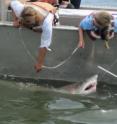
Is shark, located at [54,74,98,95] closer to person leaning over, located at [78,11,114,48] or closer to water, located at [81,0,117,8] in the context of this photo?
person leaning over, located at [78,11,114,48]

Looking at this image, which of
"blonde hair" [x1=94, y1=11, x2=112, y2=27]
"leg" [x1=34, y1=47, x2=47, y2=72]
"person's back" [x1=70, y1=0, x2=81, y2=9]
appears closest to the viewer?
"blonde hair" [x1=94, y1=11, x2=112, y2=27]

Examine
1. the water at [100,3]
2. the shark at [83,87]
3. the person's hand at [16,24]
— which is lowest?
the shark at [83,87]

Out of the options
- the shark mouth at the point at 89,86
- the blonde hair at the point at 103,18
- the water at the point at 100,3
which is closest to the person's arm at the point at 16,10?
the blonde hair at the point at 103,18

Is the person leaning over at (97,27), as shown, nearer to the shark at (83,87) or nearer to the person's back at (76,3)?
the shark at (83,87)

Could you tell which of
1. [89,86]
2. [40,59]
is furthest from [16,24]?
[89,86]

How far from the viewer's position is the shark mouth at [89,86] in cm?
911

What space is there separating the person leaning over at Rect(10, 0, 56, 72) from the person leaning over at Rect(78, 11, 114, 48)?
49 cm

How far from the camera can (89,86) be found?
30.0ft

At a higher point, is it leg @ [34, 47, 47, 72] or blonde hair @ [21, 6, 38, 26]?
blonde hair @ [21, 6, 38, 26]

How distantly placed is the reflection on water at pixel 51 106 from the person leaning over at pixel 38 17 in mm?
609

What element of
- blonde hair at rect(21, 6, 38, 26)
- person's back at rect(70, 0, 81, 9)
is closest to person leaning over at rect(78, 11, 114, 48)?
blonde hair at rect(21, 6, 38, 26)

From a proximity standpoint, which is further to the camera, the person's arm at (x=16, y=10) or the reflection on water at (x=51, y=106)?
the person's arm at (x=16, y=10)

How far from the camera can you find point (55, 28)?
9086 millimetres

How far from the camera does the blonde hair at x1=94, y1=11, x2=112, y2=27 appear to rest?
28.8 feet
